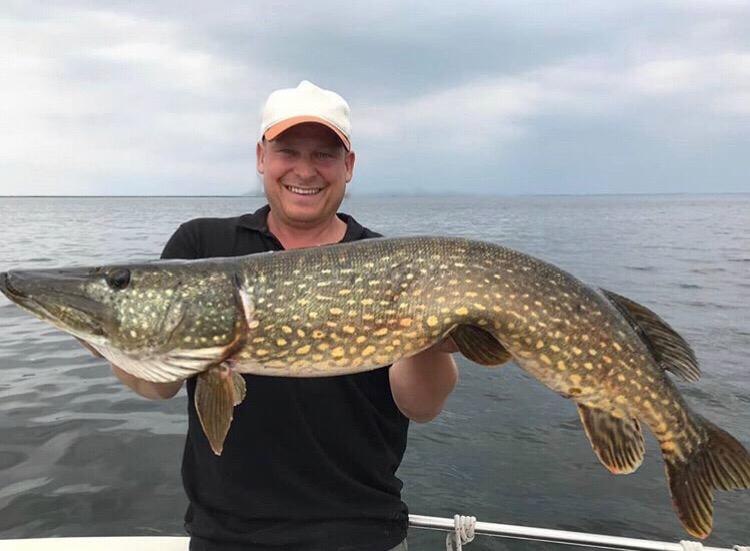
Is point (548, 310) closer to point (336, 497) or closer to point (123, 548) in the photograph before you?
point (336, 497)

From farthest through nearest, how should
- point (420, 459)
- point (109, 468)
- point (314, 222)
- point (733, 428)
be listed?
point (733, 428) → point (420, 459) → point (109, 468) → point (314, 222)

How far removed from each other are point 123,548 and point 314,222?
1.96 meters

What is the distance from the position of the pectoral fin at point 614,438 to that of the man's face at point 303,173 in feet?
4.71

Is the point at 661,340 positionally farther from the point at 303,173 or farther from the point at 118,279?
the point at 118,279

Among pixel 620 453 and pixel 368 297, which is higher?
pixel 368 297

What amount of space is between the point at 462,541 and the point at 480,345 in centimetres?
134

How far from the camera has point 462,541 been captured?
3123mm

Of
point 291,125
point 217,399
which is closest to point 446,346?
point 217,399

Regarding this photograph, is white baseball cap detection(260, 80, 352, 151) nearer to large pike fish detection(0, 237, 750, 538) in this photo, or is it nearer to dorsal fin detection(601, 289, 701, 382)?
large pike fish detection(0, 237, 750, 538)

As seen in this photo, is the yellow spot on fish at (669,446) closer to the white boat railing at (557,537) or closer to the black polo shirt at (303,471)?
the white boat railing at (557,537)

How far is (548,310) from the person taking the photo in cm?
233

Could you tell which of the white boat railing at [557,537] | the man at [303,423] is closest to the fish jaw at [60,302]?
the man at [303,423]

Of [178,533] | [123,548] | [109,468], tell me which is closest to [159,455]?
[109,468]

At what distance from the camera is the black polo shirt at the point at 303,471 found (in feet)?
7.50
